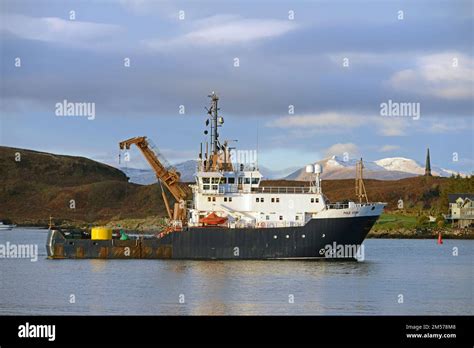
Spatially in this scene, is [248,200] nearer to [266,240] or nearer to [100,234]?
[266,240]

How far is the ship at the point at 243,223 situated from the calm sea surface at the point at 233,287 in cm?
92

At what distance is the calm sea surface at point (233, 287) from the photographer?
34.9m

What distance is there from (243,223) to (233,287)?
10581mm

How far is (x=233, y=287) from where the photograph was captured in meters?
40.2

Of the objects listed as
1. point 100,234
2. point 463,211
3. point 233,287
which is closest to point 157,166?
point 100,234

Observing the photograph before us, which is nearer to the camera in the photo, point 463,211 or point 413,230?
point 413,230

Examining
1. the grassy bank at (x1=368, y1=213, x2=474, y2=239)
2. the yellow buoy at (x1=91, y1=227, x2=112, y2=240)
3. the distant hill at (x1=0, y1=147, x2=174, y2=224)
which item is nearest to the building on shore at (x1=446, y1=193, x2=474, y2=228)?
the grassy bank at (x1=368, y1=213, x2=474, y2=239)

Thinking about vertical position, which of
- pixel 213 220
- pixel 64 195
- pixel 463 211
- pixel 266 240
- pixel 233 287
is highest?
pixel 64 195

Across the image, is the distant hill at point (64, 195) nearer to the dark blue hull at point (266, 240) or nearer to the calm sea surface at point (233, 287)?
the dark blue hull at point (266, 240)

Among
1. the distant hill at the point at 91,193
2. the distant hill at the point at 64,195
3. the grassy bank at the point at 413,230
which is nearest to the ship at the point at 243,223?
the grassy bank at the point at 413,230

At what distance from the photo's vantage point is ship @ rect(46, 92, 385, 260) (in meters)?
49.6
